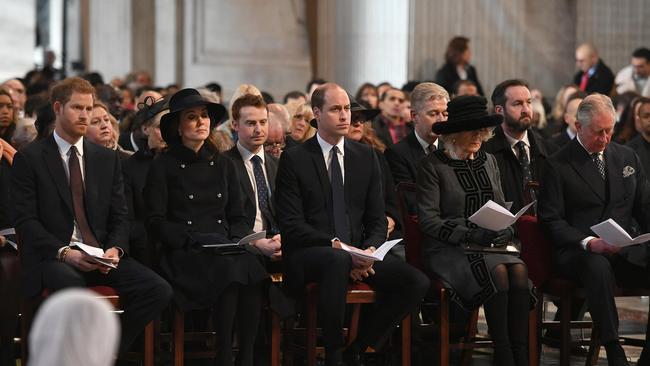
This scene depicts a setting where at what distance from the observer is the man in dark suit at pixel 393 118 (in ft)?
36.4

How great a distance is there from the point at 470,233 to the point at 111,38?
52.3 feet

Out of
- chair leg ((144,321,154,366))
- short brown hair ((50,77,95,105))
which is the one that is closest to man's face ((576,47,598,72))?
short brown hair ((50,77,95,105))

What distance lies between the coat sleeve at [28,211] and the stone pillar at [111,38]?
48.2 ft

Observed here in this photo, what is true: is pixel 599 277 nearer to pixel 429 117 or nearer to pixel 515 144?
pixel 515 144

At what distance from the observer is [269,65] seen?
16.3 metres

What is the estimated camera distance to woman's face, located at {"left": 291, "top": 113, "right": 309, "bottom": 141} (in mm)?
9266

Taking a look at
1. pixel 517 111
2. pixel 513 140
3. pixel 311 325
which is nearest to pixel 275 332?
pixel 311 325

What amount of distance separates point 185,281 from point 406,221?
1324 mm

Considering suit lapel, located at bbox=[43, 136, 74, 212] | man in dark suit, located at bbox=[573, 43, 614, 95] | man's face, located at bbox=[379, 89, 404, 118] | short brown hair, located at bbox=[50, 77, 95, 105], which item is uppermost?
man in dark suit, located at bbox=[573, 43, 614, 95]

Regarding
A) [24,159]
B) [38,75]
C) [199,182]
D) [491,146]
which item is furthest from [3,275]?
[38,75]

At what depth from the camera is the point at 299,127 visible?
30.5 feet

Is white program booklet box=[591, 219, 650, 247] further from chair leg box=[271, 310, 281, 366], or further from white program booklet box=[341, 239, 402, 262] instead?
chair leg box=[271, 310, 281, 366]

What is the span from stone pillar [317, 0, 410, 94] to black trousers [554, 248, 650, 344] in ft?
24.4

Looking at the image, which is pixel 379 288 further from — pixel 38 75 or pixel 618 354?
pixel 38 75
